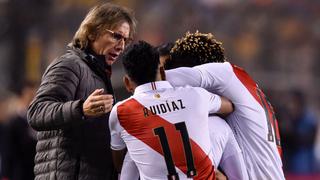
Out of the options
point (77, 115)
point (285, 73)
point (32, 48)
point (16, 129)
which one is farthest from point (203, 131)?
point (285, 73)

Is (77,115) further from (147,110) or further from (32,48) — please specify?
(32,48)

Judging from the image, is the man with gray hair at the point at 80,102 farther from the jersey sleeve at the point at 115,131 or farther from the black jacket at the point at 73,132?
the jersey sleeve at the point at 115,131

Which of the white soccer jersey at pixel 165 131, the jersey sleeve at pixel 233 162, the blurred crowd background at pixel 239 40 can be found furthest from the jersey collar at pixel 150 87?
the blurred crowd background at pixel 239 40

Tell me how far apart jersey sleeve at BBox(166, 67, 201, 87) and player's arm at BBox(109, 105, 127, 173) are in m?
0.39

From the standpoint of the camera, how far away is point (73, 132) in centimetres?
617

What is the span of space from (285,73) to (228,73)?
11.3 meters

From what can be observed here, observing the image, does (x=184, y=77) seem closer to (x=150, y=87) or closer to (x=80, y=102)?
(x=150, y=87)

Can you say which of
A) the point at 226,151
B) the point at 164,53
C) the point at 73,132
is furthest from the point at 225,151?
the point at 73,132

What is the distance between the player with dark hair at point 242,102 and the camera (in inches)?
240

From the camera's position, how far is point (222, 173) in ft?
20.0

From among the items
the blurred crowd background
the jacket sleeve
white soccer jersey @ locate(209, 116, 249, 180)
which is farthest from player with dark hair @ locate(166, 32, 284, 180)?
the blurred crowd background

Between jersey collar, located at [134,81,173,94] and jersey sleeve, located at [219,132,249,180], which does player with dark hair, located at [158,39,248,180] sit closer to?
jersey sleeve, located at [219,132,249,180]

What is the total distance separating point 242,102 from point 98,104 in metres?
1.00

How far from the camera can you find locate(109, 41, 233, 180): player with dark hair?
5.80 m
